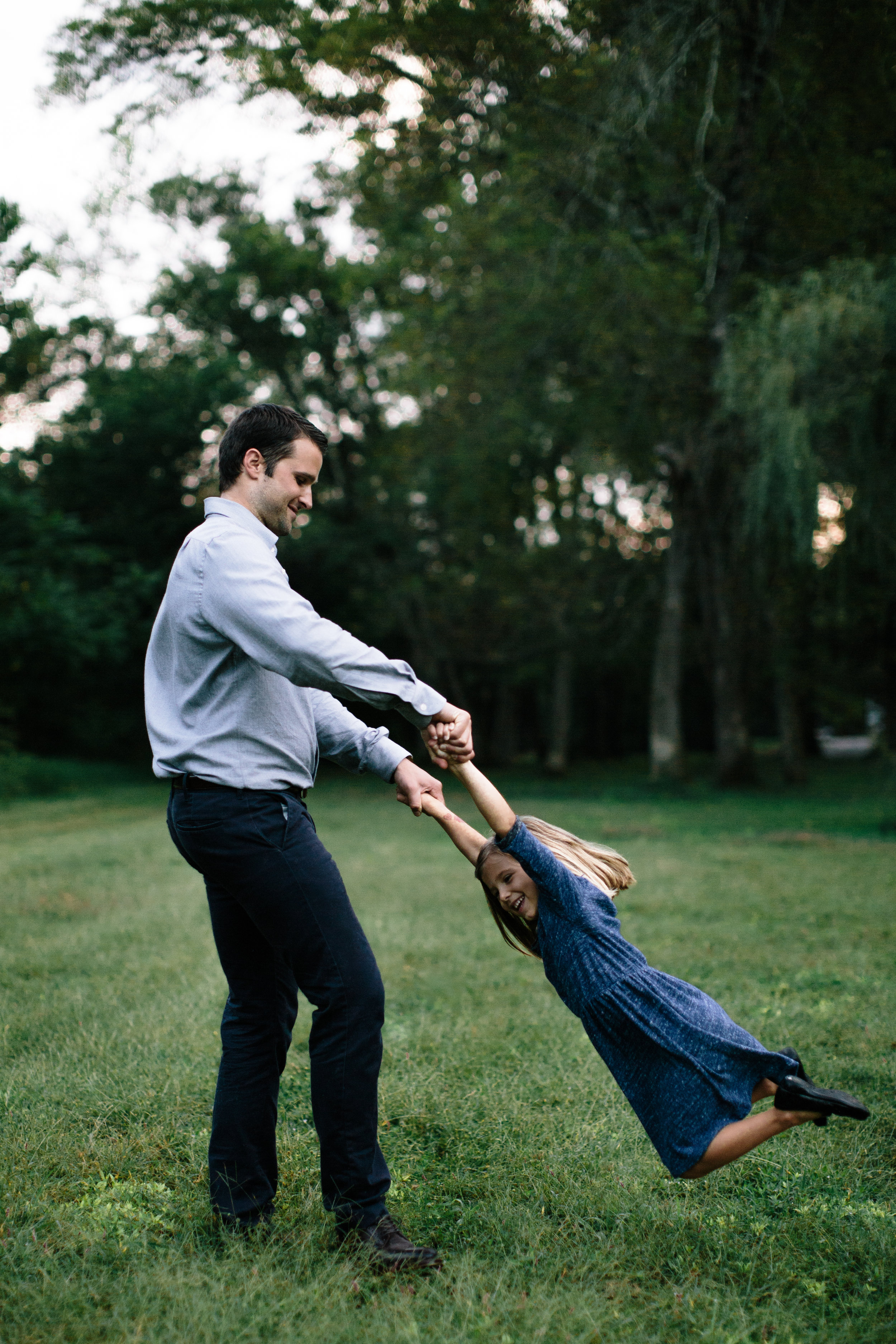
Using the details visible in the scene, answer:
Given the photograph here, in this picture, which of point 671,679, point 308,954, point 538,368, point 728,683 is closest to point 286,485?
point 308,954

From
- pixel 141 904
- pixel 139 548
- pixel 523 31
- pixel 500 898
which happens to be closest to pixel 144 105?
pixel 523 31

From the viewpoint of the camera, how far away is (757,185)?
1541cm

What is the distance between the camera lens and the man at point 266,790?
8.39 ft

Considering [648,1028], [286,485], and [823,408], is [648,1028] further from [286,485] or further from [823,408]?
[823,408]

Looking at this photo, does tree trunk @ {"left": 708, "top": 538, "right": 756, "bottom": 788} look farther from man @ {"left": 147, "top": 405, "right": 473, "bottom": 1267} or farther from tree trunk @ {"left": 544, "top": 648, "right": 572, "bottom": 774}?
man @ {"left": 147, "top": 405, "right": 473, "bottom": 1267}

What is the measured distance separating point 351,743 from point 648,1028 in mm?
1152

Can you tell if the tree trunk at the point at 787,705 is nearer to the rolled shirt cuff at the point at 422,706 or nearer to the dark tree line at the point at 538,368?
the dark tree line at the point at 538,368

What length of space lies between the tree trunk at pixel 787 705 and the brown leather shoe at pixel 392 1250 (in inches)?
762

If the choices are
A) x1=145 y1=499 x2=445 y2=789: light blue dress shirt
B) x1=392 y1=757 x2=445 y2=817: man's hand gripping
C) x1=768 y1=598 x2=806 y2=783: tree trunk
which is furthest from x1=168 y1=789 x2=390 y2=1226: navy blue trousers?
x1=768 y1=598 x2=806 y2=783: tree trunk

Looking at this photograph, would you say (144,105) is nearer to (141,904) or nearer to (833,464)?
(141,904)

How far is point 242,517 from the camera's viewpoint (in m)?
2.80

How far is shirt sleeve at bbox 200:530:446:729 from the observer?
97.7 inches

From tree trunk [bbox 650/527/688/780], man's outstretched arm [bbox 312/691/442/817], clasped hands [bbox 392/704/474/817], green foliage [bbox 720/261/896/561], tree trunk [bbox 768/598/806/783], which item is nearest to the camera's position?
clasped hands [bbox 392/704/474/817]

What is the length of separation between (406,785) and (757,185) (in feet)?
50.6
